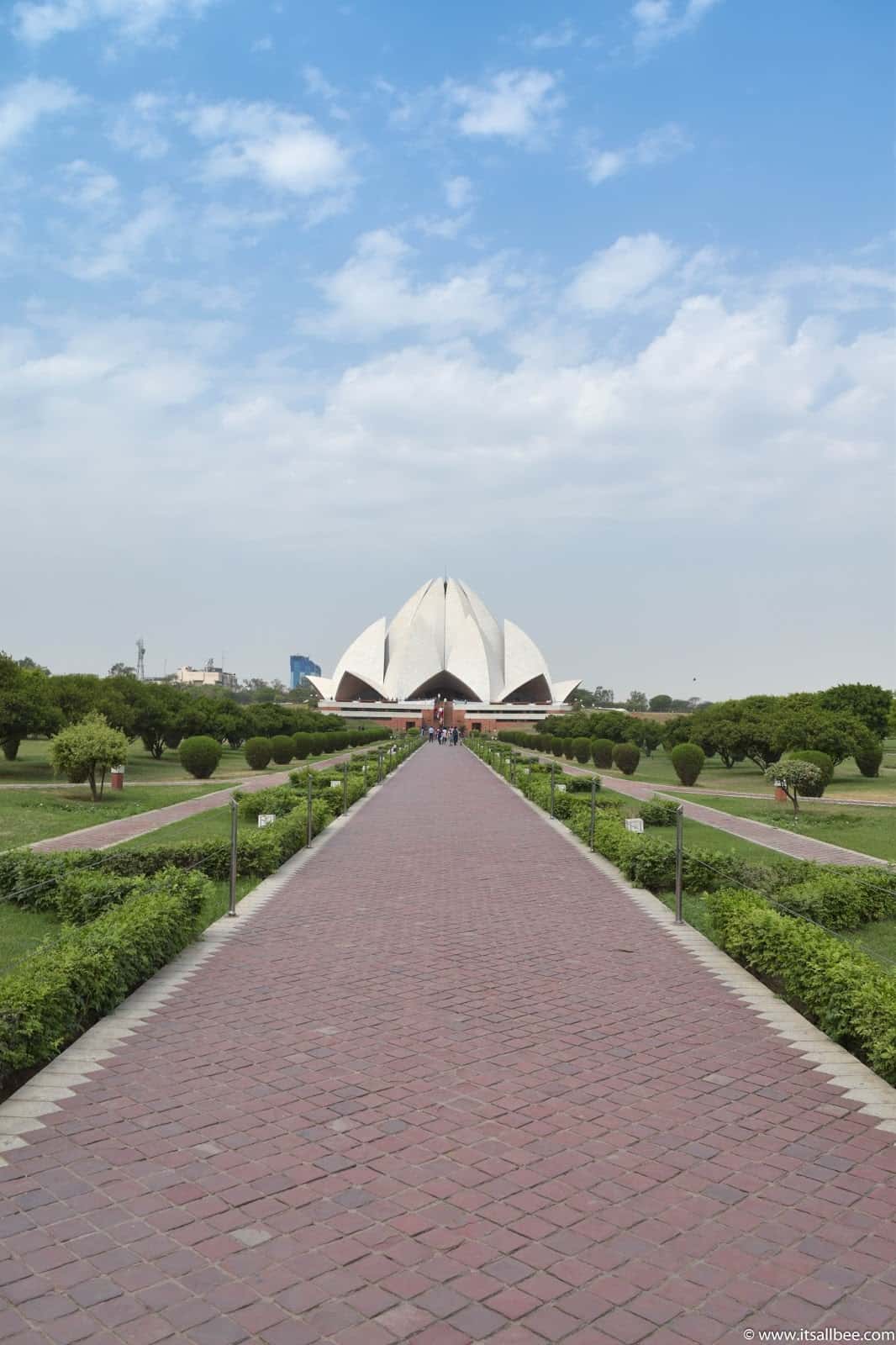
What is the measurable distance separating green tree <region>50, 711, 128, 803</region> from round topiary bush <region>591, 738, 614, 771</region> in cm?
1435

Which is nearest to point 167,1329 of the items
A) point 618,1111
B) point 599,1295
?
point 599,1295

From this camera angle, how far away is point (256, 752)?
23062mm

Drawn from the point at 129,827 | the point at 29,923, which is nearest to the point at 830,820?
the point at 129,827

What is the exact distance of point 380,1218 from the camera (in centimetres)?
250

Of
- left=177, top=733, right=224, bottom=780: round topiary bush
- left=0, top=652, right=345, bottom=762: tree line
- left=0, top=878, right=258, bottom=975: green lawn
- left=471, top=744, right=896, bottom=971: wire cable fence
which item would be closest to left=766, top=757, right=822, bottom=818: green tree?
left=471, top=744, right=896, bottom=971: wire cable fence

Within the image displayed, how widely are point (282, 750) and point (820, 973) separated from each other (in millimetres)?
22020

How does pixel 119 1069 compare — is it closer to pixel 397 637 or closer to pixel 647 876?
pixel 647 876

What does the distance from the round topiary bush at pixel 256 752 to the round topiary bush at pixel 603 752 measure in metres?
8.91

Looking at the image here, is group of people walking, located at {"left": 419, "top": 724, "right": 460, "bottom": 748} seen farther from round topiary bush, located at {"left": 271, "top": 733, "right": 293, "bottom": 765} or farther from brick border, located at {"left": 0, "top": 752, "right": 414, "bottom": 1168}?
brick border, located at {"left": 0, "top": 752, "right": 414, "bottom": 1168}

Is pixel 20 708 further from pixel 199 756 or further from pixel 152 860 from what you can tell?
pixel 152 860

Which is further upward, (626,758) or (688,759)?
(688,759)

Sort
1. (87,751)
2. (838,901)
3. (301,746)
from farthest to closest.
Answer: (301,746) → (87,751) → (838,901)

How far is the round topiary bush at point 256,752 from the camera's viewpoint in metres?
23.0

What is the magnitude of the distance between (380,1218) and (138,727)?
897 inches
